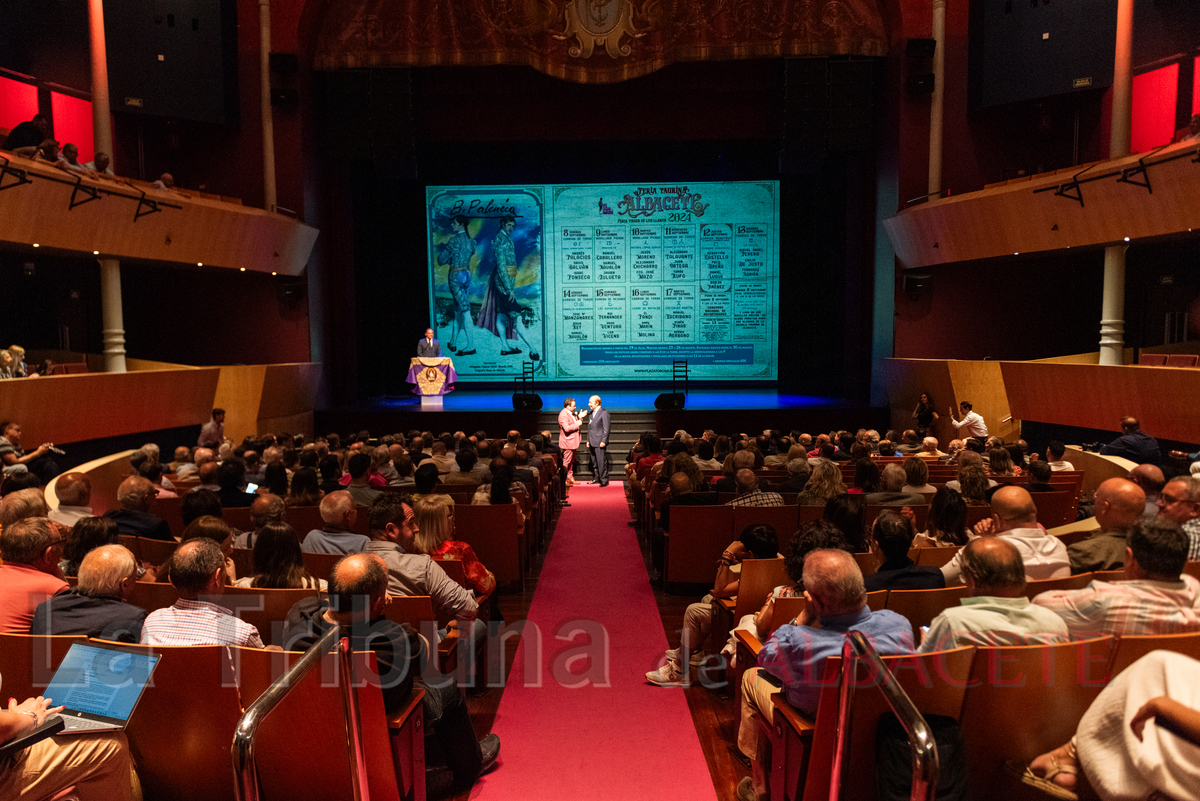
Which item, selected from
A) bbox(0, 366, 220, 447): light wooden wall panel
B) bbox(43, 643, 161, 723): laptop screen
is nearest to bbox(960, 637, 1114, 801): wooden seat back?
bbox(43, 643, 161, 723): laptop screen

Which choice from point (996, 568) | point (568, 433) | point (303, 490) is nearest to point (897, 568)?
point (996, 568)

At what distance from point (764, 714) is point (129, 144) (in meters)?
14.6

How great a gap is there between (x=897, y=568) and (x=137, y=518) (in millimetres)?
3933

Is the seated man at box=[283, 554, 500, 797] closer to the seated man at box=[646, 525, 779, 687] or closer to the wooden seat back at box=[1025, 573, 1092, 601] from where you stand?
the seated man at box=[646, 525, 779, 687]

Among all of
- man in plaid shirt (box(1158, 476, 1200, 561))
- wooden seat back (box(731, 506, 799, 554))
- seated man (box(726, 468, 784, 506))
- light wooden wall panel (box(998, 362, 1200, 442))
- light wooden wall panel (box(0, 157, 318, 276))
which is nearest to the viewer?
man in plaid shirt (box(1158, 476, 1200, 561))

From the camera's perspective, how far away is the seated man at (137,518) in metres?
4.46

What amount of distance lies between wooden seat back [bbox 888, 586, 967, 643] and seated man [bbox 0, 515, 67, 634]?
309 centimetres

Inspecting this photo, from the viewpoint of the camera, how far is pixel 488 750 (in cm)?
330

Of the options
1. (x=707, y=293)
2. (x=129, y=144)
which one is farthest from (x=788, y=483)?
(x=129, y=144)

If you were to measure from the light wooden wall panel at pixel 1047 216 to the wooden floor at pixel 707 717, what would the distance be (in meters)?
7.62

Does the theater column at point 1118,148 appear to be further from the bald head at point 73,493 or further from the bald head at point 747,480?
the bald head at point 73,493

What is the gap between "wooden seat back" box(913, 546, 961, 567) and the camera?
390 cm

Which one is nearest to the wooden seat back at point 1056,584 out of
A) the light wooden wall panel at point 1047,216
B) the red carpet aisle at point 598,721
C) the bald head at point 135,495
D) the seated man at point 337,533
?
the red carpet aisle at point 598,721

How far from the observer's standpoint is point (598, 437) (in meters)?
10.9
